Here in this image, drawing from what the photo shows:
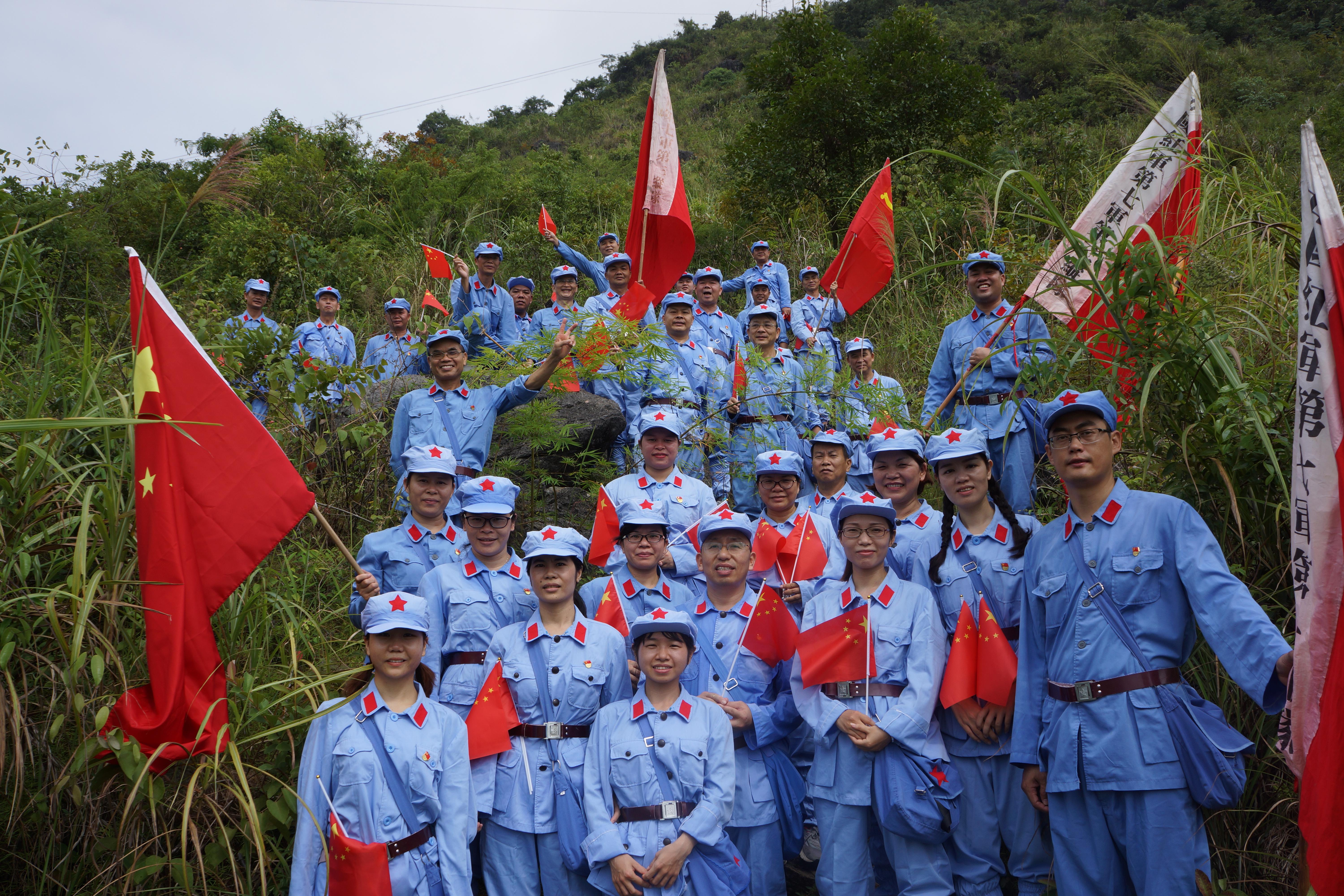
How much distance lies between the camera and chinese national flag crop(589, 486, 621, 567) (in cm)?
580

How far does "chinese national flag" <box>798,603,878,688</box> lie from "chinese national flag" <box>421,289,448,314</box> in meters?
6.86

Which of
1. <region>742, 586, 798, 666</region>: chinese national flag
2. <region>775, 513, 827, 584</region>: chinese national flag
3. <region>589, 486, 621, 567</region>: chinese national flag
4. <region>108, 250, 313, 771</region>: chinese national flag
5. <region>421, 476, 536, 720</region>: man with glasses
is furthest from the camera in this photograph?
<region>589, 486, 621, 567</region>: chinese national flag

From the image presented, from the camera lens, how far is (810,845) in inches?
215

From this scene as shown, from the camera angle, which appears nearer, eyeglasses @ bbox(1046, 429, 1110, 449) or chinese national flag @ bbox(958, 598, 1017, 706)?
eyeglasses @ bbox(1046, 429, 1110, 449)

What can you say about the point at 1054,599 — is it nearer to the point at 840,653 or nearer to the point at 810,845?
the point at 840,653

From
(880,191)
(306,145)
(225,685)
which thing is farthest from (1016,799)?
(306,145)

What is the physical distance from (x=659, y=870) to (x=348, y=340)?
8447 millimetres

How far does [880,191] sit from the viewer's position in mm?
7469

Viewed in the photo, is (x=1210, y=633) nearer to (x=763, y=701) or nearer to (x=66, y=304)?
(x=763, y=701)

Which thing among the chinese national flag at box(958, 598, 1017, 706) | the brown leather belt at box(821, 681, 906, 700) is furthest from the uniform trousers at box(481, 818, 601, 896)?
the chinese national flag at box(958, 598, 1017, 706)

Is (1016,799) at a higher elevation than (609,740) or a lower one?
lower

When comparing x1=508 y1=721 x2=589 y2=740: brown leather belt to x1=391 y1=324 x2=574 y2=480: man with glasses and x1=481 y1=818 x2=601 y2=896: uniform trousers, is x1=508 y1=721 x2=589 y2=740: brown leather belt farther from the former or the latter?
x1=391 y1=324 x2=574 y2=480: man with glasses

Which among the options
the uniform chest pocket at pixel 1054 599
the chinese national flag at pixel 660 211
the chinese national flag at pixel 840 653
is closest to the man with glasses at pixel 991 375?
the chinese national flag at pixel 840 653

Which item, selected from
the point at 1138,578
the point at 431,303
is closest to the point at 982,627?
the point at 1138,578
